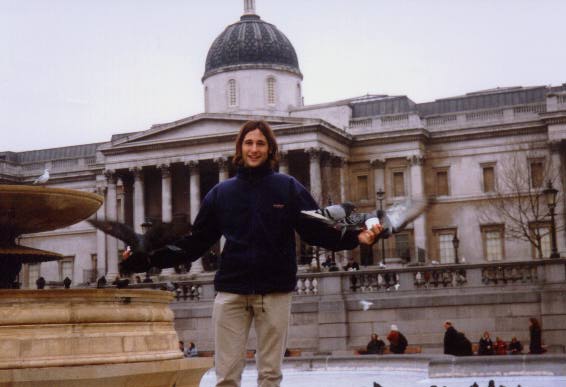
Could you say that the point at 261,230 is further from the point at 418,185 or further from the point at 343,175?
the point at 418,185

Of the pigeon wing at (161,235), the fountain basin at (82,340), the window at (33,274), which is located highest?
the window at (33,274)

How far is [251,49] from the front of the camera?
80.2 m

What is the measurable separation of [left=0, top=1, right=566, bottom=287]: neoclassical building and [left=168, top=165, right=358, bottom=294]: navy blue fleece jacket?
60462 mm

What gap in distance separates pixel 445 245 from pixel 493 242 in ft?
11.4

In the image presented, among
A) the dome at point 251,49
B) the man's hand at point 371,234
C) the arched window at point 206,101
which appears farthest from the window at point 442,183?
the man's hand at point 371,234

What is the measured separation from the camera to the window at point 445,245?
2908 inches

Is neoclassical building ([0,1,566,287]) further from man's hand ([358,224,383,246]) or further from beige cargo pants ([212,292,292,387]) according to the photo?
man's hand ([358,224,383,246])

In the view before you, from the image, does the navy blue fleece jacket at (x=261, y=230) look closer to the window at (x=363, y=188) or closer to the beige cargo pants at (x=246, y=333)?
the beige cargo pants at (x=246, y=333)

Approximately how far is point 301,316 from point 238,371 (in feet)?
97.1

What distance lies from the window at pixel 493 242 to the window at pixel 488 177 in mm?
2780

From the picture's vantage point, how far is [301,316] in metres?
36.1

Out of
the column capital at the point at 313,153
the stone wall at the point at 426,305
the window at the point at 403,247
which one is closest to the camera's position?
the stone wall at the point at 426,305

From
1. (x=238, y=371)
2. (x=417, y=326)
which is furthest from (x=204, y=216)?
(x=417, y=326)

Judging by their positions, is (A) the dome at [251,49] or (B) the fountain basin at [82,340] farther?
(A) the dome at [251,49]
